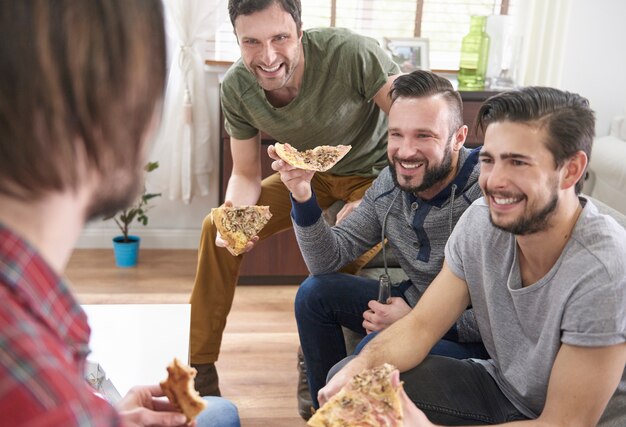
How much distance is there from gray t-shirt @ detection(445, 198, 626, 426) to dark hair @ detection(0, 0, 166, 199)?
1.05 m

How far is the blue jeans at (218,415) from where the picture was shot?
5.00 ft

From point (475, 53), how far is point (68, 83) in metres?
3.27

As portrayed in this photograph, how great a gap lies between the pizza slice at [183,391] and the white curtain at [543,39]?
10.1 ft

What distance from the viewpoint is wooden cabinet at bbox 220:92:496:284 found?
3.44 metres

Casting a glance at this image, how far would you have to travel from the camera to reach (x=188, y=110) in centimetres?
373

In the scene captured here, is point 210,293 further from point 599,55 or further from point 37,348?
point 599,55

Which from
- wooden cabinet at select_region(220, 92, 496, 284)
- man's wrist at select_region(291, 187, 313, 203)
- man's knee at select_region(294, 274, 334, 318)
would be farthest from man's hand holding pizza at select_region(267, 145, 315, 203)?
wooden cabinet at select_region(220, 92, 496, 284)

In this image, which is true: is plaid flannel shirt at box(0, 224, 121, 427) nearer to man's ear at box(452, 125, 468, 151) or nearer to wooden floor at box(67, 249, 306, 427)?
man's ear at box(452, 125, 468, 151)

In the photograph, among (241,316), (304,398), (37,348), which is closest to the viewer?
(37,348)

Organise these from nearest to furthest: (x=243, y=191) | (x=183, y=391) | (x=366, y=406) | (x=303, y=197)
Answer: (x=183, y=391), (x=366, y=406), (x=303, y=197), (x=243, y=191)

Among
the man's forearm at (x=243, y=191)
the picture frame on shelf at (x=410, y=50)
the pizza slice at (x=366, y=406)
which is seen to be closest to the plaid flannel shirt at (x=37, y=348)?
the pizza slice at (x=366, y=406)

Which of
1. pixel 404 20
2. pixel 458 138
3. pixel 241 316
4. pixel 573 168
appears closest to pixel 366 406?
pixel 573 168

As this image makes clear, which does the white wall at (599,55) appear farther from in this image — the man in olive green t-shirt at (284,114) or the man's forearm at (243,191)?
the man's forearm at (243,191)

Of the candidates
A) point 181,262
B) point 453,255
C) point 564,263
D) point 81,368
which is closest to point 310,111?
point 453,255
